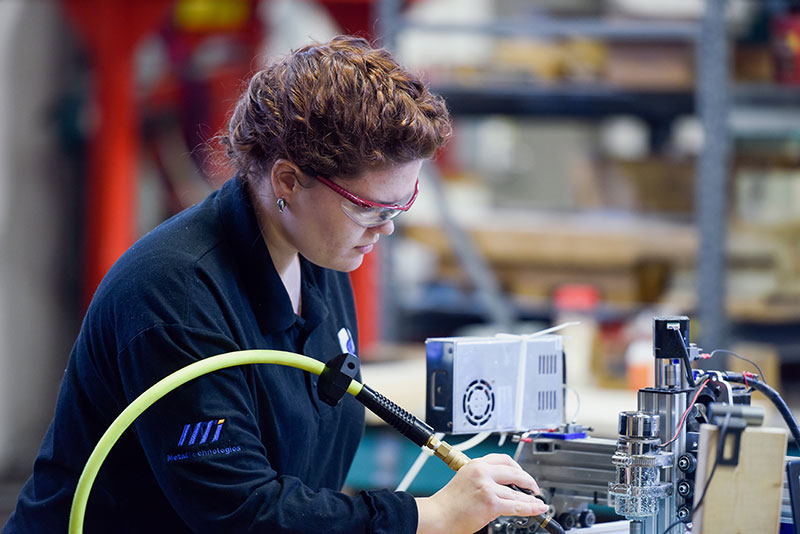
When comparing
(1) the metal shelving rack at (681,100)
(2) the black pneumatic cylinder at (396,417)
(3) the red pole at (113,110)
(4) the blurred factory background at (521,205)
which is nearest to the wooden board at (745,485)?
(2) the black pneumatic cylinder at (396,417)

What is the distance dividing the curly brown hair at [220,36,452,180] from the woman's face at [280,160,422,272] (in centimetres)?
2

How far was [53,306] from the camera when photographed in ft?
19.1

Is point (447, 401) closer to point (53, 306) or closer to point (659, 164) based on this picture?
point (659, 164)

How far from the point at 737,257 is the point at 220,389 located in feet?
9.17

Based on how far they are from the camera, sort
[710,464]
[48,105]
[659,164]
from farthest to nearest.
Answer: [48,105] < [659,164] < [710,464]

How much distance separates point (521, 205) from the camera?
496 cm

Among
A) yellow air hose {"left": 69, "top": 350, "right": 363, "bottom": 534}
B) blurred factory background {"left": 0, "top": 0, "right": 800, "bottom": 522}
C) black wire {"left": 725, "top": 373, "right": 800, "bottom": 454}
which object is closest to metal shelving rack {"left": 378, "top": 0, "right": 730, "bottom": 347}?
blurred factory background {"left": 0, "top": 0, "right": 800, "bottom": 522}

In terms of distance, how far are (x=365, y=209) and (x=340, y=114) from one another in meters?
0.14

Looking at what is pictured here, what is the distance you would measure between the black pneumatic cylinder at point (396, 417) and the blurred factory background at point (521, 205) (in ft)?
4.16

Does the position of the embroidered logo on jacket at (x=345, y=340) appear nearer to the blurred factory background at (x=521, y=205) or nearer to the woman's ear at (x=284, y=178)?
the woman's ear at (x=284, y=178)

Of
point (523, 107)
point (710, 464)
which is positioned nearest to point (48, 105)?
point (523, 107)

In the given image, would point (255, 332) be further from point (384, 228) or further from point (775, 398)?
point (775, 398)

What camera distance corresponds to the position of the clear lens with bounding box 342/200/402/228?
1.55 m

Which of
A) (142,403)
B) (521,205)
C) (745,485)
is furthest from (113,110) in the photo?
(745,485)
